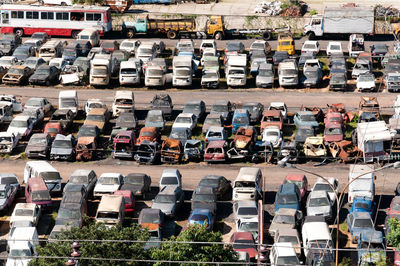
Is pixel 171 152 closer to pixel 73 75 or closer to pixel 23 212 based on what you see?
pixel 23 212

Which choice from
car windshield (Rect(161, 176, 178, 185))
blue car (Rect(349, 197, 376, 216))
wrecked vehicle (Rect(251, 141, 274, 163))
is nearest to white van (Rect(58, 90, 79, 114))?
wrecked vehicle (Rect(251, 141, 274, 163))

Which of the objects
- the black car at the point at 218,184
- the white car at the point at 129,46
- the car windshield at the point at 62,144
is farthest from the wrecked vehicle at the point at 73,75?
the black car at the point at 218,184

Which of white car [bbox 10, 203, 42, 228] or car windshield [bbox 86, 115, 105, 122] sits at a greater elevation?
car windshield [bbox 86, 115, 105, 122]

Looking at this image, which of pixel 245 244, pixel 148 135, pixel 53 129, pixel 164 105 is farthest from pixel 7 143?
pixel 245 244

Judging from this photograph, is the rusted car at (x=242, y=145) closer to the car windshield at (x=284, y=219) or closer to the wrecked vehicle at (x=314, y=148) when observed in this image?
the wrecked vehicle at (x=314, y=148)

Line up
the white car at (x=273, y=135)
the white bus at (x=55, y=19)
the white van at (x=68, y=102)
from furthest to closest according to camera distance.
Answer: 1. the white bus at (x=55, y=19)
2. the white van at (x=68, y=102)
3. the white car at (x=273, y=135)

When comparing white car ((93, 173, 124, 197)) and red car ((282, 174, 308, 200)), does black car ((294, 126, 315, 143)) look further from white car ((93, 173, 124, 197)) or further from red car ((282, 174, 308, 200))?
white car ((93, 173, 124, 197))

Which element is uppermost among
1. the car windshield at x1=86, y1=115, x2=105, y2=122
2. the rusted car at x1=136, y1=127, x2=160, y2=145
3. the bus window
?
the bus window

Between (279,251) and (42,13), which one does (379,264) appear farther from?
(42,13)
